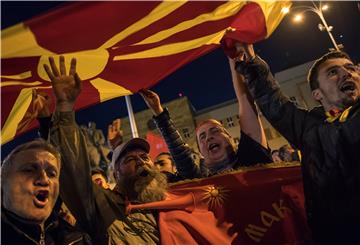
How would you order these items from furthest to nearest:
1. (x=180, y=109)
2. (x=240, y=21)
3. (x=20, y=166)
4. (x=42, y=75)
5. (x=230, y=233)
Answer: (x=180, y=109) → (x=240, y=21) → (x=42, y=75) → (x=230, y=233) → (x=20, y=166)

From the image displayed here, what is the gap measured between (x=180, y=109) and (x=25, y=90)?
31.5 metres

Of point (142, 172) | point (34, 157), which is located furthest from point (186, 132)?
point (34, 157)

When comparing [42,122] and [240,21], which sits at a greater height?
[240,21]

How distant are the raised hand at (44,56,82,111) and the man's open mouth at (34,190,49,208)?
1.79 ft

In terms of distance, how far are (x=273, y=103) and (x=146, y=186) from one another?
1.24 meters

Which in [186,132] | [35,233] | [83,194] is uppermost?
[186,132]

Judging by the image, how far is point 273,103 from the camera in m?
2.65

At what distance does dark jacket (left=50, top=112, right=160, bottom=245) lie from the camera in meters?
2.25

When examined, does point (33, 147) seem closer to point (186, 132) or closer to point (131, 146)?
point (131, 146)

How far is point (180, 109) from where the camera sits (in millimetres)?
34719

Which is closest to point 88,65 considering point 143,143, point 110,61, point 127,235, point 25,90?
point 110,61

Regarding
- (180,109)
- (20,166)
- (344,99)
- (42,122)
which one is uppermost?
(180,109)

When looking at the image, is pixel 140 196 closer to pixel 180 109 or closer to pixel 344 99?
pixel 344 99

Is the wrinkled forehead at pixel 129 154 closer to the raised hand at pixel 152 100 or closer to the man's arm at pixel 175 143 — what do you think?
the man's arm at pixel 175 143
